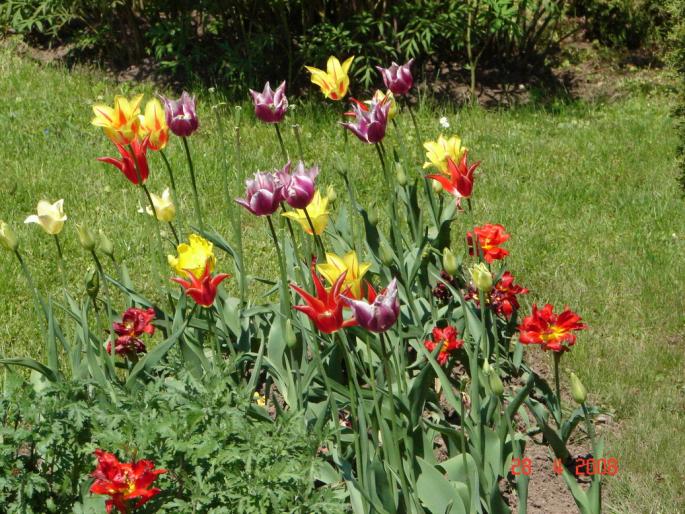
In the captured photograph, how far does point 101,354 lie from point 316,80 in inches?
44.7

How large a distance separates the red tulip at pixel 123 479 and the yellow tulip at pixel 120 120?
37.5 inches

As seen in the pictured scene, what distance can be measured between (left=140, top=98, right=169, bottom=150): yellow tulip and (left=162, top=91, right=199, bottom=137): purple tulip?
49 millimetres

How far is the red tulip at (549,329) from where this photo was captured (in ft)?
8.71

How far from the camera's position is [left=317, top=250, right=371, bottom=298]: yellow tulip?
7.80 feet

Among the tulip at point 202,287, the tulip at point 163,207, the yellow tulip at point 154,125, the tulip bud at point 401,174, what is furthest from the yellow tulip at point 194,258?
the tulip bud at point 401,174

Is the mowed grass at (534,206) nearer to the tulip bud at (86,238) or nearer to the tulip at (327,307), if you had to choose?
the tulip bud at (86,238)

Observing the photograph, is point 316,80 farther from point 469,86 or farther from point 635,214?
point 469,86

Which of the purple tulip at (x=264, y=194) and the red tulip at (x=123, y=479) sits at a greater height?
the purple tulip at (x=264, y=194)

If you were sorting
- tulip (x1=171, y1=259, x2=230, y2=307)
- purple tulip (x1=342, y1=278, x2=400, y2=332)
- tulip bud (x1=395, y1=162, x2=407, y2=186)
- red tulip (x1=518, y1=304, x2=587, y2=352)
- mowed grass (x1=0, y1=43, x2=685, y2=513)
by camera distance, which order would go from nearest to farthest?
purple tulip (x1=342, y1=278, x2=400, y2=332)
tulip (x1=171, y1=259, x2=230, y2=307)
red tulip (x1=518, y1=304, x2=587, y2=352)
tulip bud (x1=395, y1=162, x2=407, y2=186)
mowed grass (x1=0, y1=43, x2=685, y2=513)

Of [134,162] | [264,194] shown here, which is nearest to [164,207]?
[134,162]

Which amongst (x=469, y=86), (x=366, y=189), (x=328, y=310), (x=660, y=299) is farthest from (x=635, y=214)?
(x=328, y=310)

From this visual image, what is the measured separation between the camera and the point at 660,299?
4.07m
